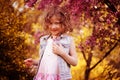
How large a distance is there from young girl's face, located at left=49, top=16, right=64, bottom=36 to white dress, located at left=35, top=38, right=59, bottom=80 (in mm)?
188

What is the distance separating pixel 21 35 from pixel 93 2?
2897 mm

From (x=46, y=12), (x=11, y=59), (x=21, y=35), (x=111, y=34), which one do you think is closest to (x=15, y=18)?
(x=21, y=35)

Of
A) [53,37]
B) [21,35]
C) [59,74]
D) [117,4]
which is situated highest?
[53,37]

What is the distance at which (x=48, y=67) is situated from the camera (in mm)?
3654

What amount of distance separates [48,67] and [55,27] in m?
0.37

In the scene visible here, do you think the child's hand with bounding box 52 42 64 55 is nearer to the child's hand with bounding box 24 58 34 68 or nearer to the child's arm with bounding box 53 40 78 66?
the child's arm with bounding box 53 40 78 66

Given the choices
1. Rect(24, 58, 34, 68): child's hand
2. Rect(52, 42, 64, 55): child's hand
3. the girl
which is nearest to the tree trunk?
the girl

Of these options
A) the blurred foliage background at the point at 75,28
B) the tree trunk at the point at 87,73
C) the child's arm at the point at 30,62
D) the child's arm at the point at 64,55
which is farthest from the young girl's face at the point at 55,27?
the tree trunk at the point at 87,73

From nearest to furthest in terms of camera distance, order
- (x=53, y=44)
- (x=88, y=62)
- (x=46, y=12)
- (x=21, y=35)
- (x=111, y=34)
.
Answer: (x=53, y=44) → (x=46, y=12) → (x=111, y=34) → (x=21, y=35) → (x=88, y=62)

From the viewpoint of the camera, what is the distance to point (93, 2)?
723 centimetres

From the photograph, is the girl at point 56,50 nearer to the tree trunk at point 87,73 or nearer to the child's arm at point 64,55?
the child's arm at point 64,55

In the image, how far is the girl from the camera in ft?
11.9

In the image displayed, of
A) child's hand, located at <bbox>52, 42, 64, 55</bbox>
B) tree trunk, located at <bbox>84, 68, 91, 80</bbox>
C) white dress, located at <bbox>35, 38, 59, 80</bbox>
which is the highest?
child's hand, located at <bbox>52, 42, 64, 55</bbox>

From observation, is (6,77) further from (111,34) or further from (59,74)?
(59,74)
